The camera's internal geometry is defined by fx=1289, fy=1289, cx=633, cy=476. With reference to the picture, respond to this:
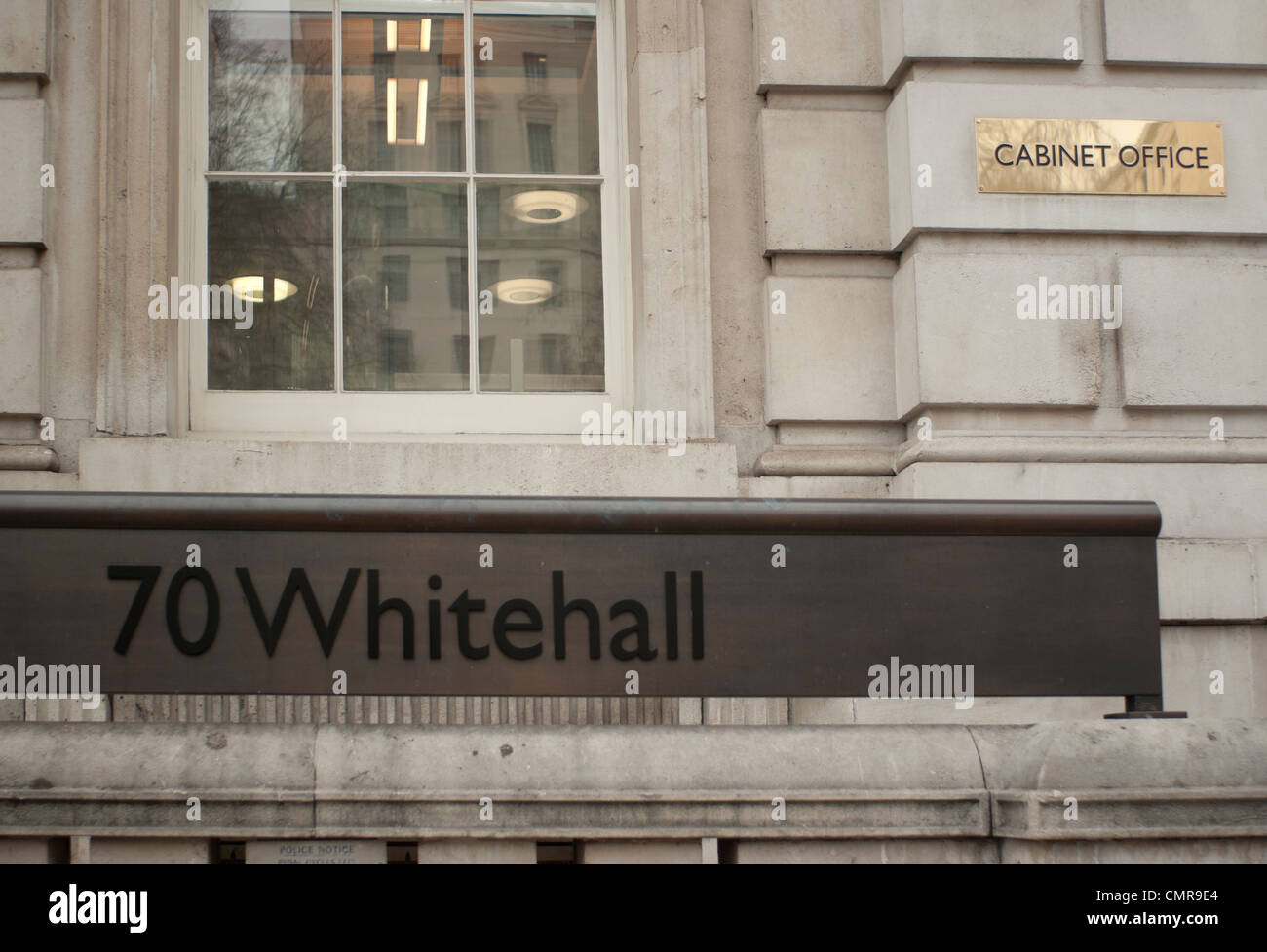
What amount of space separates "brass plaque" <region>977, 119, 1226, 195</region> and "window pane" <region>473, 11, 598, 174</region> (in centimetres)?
202

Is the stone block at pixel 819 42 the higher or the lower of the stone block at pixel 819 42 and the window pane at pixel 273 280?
the higher

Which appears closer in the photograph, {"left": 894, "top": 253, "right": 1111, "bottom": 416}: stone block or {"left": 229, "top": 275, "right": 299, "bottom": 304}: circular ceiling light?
{"left": 894, "top": 253, "right": 1111, "bottom": 416}: stone block

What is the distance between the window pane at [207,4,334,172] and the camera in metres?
6.54

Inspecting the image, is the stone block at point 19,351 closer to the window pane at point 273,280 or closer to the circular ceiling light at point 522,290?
the window pane at point 273,280

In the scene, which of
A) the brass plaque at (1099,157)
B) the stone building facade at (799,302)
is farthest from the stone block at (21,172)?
the brass plaque at (1099,157)

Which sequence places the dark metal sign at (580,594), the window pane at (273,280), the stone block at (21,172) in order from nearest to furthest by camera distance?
the dark metal sign at (580,594)
the stone block at (21,172)
the window pane at (273,280)

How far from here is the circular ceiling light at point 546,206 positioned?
661cm

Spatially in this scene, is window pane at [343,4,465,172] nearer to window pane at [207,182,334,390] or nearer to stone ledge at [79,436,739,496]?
window pane at [207,182,334,390]

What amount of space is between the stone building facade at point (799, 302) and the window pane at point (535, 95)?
0.10 meters

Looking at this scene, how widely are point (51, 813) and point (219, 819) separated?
0.46 m

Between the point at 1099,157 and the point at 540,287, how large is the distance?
2810 millimetres

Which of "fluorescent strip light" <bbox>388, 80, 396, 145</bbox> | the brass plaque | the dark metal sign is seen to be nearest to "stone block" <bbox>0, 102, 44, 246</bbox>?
"fluorescent strip light" <bbox>388, 80, 396, 145</bbox>

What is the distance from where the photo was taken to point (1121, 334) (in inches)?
243
